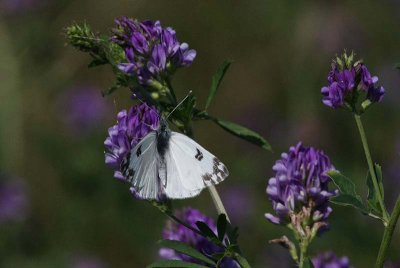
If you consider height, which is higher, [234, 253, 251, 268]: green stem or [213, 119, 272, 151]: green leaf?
[213, 119, 272, 151]: green leaf

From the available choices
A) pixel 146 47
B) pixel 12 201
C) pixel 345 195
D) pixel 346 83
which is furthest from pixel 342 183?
pixel 12 201

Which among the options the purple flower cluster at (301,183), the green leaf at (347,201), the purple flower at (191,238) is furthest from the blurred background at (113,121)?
the green leaf at (347,201)

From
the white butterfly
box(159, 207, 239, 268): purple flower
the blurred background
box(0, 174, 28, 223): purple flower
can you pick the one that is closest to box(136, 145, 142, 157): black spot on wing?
the white butterfly

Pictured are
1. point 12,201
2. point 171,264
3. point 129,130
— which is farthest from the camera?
point 12,201

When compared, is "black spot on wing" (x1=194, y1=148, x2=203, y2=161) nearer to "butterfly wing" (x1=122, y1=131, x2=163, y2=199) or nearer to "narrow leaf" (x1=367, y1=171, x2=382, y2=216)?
"butterfly wing" (x1=122, y1=131, x2=163, y2=199)

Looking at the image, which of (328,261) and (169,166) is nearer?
(169,166)

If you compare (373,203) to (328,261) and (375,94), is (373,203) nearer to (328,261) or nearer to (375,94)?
(375,94)
